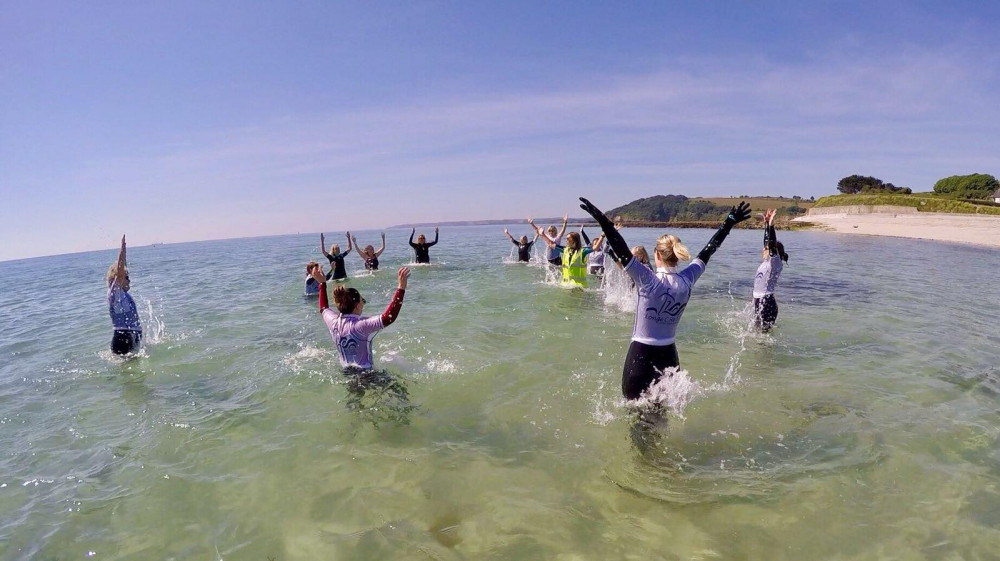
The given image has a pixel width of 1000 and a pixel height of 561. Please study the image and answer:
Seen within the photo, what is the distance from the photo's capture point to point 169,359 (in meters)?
10.1

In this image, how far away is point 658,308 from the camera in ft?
16.2

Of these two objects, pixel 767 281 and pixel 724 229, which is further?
pixel 767 281

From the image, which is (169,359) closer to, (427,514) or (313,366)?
(313,366)

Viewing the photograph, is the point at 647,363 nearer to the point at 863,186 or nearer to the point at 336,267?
the point at 336,267

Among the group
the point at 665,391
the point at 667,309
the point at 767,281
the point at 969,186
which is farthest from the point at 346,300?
the point at 969,186

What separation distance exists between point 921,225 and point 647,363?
55344 mm

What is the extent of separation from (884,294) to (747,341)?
8.69m

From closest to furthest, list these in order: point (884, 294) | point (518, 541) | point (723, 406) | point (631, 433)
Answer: point (518, 541)
point (631, 433)
point (723, 406)
point (884, 294)

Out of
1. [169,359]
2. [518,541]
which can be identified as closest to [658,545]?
[518,541]

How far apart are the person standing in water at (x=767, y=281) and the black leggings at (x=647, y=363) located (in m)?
5.29

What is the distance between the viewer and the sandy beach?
34.6 metres

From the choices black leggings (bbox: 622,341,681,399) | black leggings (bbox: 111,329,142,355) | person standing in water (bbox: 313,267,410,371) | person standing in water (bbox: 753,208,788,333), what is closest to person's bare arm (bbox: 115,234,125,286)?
black leggings (bbox: 111,329,142,355)

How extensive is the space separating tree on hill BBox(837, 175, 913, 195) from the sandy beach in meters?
25.7

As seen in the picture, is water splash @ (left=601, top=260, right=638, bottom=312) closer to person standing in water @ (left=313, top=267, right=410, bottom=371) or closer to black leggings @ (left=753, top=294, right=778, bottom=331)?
black leggings @ (left=753, top=294, right=778, bottom=331)
